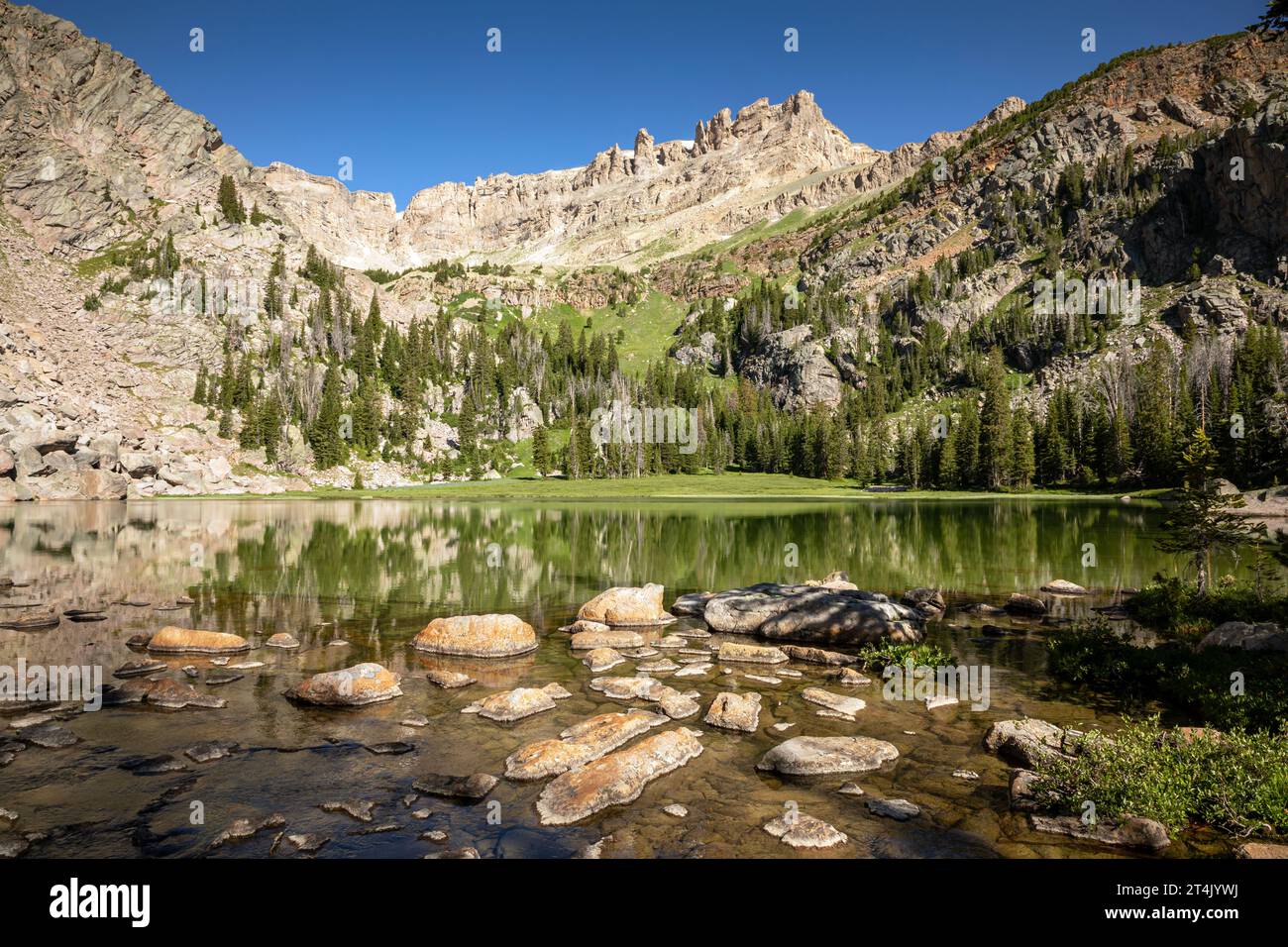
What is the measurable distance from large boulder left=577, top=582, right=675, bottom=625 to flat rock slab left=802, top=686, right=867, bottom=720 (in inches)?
381

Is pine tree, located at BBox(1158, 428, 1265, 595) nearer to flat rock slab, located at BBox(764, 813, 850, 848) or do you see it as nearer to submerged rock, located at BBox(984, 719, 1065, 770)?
submerged rock, located at BBox(984, 719, 1065, 770)

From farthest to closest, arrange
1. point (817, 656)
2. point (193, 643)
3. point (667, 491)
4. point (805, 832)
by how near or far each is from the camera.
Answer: point (667, 491) < point (193, 643) < point (817, 656) < point (805, 832)

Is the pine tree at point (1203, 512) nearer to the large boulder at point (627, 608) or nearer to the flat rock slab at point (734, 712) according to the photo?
the large boulder at point (627, 608)

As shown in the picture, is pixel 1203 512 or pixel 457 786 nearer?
pixel 457 786

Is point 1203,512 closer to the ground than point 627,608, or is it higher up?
higher up

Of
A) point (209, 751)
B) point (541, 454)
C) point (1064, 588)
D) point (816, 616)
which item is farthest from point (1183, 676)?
point (541, 454)

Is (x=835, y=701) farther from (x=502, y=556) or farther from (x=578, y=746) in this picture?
(x=502, y=556)

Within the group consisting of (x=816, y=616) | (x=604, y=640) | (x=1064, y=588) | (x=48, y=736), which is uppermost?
(x=48, y=736)

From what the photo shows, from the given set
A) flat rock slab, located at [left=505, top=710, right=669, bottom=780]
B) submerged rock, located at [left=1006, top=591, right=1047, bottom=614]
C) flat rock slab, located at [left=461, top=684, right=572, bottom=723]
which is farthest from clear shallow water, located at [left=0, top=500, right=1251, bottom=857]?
submerged rock, located at [left=1006, top=591, right=1047, bottom=614]

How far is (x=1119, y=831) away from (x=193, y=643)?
83.7 ft

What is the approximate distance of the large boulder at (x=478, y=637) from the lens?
21312mm

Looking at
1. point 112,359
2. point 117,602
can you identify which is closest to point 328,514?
point 117,602

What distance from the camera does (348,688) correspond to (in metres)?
16.4
